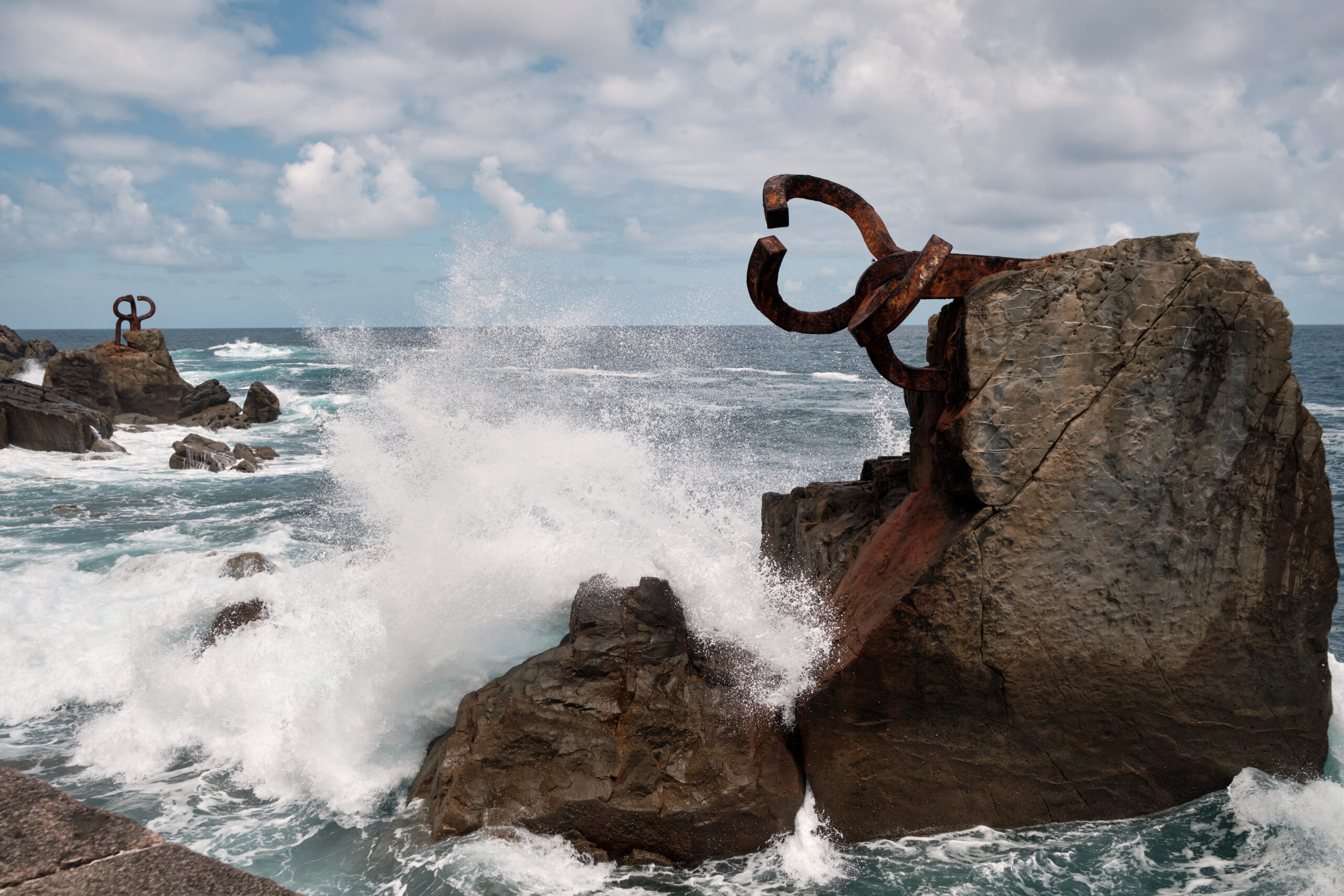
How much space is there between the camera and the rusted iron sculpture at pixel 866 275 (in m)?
3.47

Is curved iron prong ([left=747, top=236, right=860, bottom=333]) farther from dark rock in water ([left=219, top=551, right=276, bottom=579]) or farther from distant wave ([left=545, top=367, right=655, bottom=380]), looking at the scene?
distant wave ([left=545, top=367, right=655, bottom=380])

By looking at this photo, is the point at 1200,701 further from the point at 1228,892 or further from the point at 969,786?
the point at 969,786

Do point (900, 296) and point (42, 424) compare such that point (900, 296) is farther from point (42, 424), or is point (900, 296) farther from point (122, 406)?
point (122, 406)

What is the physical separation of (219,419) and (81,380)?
2668mm

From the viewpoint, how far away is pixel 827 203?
378cm

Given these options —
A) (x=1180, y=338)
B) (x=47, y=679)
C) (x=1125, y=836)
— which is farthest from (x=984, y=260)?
(x=47, y=679)

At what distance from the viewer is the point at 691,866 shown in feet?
11.6

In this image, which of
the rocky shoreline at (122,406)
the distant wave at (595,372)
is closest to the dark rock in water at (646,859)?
the rocky shoreline at (122,406)

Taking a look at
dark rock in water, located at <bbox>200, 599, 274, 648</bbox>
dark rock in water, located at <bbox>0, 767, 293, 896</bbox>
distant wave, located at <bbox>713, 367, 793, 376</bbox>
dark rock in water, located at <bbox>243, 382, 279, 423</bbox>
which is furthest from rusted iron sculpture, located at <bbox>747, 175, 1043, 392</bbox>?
distant wave, located at <bbox>713, 367, 793, 376</bbox>

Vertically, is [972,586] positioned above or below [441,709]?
above

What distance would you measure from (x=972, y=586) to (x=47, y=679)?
592cm

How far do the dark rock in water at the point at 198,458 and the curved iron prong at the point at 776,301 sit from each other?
42.9ft

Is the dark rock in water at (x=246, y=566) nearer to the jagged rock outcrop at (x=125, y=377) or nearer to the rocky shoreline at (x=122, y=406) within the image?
the rocky shoreline at (x=122, y=406)

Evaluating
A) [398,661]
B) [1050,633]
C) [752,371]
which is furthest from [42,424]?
[752,371]
